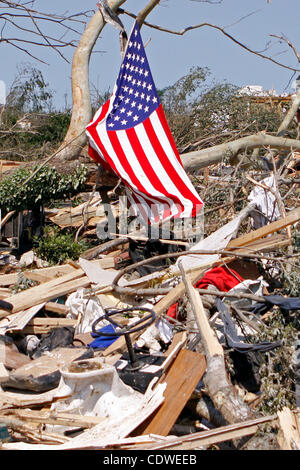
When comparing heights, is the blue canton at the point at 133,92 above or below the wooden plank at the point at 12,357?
above

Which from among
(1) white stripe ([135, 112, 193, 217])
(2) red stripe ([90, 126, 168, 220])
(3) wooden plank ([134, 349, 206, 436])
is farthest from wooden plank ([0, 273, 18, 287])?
(3) wooden plank ([134, 349, 206, 436])

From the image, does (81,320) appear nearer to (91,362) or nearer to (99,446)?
(91,362)

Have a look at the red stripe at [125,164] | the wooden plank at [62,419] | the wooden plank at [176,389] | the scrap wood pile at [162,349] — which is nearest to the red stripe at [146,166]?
the red stripe at [125,164]

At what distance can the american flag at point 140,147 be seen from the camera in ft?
25.3

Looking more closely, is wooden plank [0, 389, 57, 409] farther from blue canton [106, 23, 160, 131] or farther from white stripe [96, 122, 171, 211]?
blue canton [106, 23, 160, 131]

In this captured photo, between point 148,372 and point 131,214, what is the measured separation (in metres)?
4.72

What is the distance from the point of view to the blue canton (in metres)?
7.88

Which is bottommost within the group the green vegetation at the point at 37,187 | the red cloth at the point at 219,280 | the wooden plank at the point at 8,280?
the wooden plank at the point at 8,280

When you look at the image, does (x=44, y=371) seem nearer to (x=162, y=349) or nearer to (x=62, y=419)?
(x=62, y=419)

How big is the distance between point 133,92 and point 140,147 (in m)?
0.85

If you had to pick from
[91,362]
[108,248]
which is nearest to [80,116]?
[108,248]

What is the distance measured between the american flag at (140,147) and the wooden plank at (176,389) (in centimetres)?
355

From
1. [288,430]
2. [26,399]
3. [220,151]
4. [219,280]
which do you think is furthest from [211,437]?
[220,151]

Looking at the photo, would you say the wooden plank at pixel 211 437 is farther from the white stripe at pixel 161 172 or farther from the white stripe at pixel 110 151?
the white stripe at pixel 110 151
